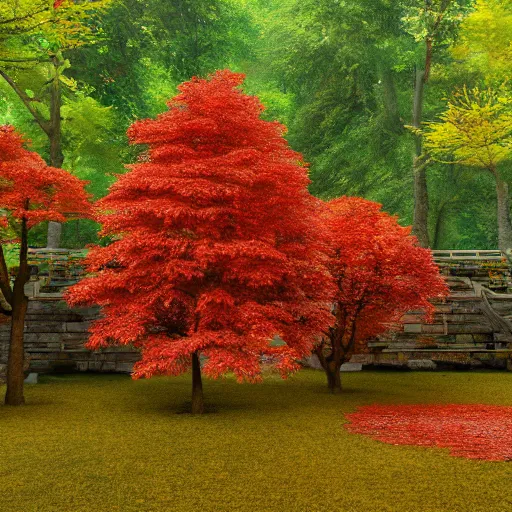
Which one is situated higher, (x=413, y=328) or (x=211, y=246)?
(x=211, y=246)

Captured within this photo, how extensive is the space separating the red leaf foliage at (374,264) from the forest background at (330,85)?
44.5ft

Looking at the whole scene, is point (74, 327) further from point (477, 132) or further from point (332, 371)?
point (477, 132)

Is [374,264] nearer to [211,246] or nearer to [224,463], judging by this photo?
[211,246]

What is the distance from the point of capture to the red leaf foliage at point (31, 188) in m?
15.5

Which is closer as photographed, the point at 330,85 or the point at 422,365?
the point at 422,365

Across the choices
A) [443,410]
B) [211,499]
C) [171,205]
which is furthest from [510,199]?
[211,499]

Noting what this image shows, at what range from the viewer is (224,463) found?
397 inches

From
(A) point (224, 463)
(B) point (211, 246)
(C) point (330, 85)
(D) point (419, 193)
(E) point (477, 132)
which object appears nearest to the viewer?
(A) point (224, 463)

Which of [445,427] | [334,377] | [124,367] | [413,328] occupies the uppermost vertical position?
[413,328]

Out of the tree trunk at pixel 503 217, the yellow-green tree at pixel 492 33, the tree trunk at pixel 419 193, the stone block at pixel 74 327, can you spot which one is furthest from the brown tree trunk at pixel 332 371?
the yellow-green tree at pixel 492 33

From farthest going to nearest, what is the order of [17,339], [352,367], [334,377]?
[352,367] → [334,377] → [17,339]

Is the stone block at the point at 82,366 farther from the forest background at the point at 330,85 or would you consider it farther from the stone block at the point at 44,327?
the forest background at the point at 330,85

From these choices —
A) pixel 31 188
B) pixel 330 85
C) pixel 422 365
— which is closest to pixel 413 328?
pixel 422 365

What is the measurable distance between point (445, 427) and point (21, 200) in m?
10.1
